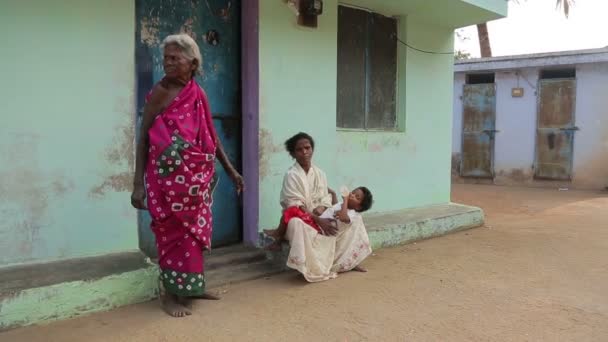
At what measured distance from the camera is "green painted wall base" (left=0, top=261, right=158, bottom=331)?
2656 millimetres

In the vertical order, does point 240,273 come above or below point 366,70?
below

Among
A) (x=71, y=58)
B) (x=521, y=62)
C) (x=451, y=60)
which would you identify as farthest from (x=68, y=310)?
(x=521, y=62)

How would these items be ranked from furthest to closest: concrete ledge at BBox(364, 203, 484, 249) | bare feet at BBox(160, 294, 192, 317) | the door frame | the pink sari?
concrete ledge at BBox(364, 203, 484, 249), the door frame, bare feet at BBox(160, 294, 192, 317), the pink sari

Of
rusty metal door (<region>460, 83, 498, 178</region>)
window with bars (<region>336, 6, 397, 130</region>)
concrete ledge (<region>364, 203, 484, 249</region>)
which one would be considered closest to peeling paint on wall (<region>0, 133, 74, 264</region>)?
concrete ledge (<region>364, 203, 484, 249</region>)

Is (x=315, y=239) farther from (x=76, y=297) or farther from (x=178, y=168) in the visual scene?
(x=76, y=297)

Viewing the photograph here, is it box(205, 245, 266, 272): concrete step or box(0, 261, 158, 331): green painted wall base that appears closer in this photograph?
box(0, 261, 158, 331): green painted wall base

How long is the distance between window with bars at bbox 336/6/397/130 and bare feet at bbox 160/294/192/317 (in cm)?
275

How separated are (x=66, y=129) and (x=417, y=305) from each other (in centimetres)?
261

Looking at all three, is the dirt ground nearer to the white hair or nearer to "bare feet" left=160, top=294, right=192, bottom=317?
"bare feet" left=160, top=294, right=192, bottom=317

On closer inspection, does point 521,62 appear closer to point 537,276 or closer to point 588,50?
point 588,50

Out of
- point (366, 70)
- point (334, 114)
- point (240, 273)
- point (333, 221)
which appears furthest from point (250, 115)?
point (366, 70)

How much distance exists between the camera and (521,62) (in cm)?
1101

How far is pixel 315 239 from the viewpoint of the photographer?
146 inches

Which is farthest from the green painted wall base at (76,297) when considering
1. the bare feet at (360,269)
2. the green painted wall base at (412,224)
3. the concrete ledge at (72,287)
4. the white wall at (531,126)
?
Result: the white wall at (531,126)
